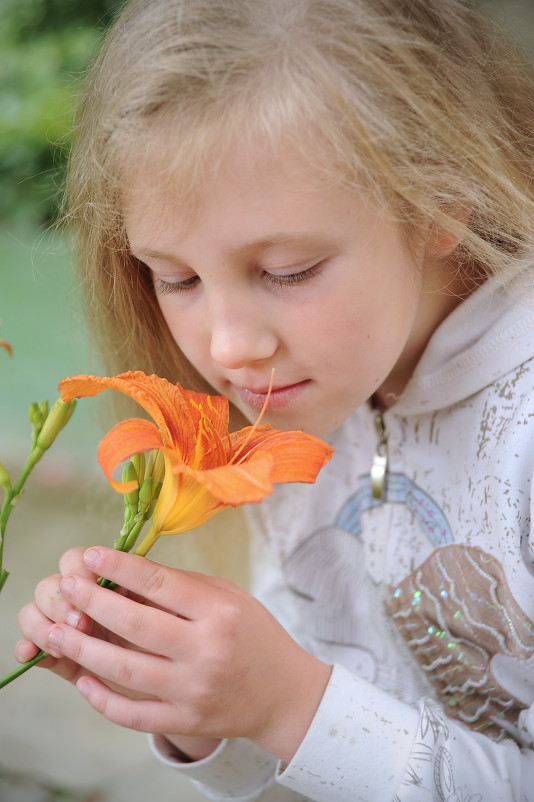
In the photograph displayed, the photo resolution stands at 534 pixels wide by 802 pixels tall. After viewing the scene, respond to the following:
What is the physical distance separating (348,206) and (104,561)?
40 cm

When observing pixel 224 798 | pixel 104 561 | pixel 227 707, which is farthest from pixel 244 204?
pixel 224 798

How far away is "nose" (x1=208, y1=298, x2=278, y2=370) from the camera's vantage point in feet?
2.47

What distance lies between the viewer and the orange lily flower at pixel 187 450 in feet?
1.86

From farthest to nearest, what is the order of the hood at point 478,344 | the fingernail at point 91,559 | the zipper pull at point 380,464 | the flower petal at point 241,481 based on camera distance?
the zipper pull at point 380,464 → the hood at point 478,344 → the fingernail at point 91,559 → the flower petal at point 241,481

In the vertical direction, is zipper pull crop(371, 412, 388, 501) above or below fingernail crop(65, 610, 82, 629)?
below

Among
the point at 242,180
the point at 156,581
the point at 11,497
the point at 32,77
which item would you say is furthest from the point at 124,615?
the point at 32,77

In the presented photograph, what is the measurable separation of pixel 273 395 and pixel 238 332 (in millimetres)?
121

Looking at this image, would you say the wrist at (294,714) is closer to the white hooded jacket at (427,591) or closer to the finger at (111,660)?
the white hooded jacket at (427,591)

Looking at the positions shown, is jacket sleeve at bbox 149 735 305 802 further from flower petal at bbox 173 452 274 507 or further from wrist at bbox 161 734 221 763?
flower petal at bbox 173 452 274 507

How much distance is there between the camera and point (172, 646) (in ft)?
2.27

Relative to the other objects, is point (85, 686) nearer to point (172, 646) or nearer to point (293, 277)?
point (172, 646)

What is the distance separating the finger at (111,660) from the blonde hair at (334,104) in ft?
1.37

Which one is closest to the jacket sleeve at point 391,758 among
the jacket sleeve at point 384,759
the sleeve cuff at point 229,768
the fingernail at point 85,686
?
the jacket sleeve at point 384,759

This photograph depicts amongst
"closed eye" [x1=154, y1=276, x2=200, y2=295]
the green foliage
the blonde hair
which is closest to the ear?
the blonde hair
